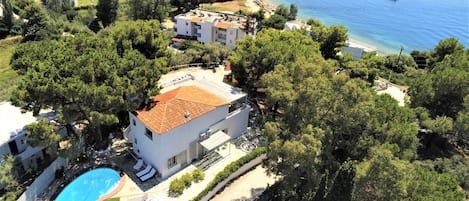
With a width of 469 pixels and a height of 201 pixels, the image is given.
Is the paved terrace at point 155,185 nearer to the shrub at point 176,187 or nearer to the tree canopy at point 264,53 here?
the shrub at point 176,187

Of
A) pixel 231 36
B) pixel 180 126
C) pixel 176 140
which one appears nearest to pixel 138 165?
pixel 176 140

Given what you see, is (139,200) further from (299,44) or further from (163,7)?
(163,7)

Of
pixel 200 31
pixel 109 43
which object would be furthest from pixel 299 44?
pixel 200 31

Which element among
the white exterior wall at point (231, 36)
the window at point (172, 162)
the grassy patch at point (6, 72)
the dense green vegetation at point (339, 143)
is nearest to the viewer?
the dense green vegetation at point (339, 143)

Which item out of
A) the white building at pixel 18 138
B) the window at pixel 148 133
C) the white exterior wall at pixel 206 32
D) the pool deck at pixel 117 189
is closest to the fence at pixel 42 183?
the white building at pixel 18 138

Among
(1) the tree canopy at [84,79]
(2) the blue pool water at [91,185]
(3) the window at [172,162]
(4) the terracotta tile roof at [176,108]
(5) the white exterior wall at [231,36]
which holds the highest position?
(1) the tree canopy at [84,79]

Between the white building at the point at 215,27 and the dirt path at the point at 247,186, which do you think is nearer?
the dirt path at the point at 247,186
